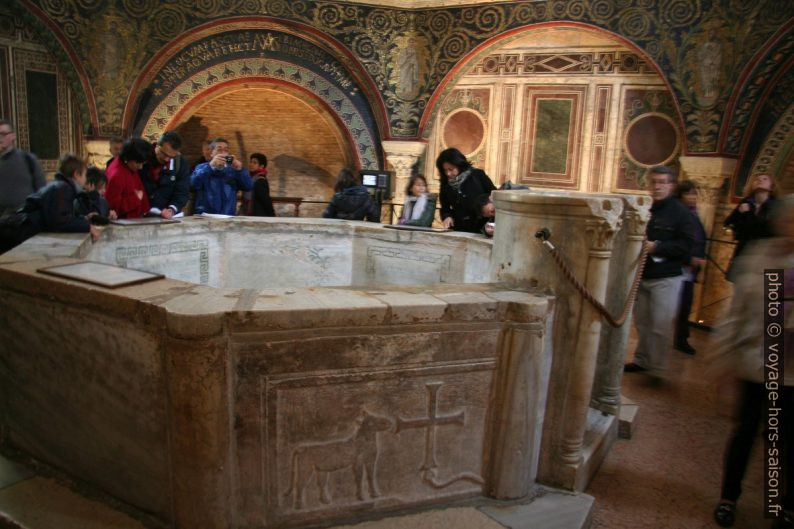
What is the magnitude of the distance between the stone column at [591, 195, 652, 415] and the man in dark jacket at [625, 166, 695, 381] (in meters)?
0.94

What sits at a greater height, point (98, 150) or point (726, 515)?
point (98, 150)

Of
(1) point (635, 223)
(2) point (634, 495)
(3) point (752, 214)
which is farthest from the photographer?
(3) point (752, 214)

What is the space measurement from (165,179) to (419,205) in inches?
81.5

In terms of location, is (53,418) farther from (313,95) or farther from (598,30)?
(598,30)

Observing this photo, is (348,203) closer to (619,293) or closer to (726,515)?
(619,293)

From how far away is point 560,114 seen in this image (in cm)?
999

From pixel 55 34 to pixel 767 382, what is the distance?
8674 millimetres

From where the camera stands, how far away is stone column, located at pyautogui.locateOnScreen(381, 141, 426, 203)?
29.8ft

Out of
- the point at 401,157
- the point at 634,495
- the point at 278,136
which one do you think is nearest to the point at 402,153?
the point at 401,157

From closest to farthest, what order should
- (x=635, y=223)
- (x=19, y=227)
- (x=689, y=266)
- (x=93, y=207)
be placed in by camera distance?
(x=635, y=223), (x=19, y=227), (x=93, y=207), (x=689, y=266)

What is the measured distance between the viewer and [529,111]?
Result: 33.3 ft

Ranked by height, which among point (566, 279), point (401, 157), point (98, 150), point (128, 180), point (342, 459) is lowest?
point (342, 459)

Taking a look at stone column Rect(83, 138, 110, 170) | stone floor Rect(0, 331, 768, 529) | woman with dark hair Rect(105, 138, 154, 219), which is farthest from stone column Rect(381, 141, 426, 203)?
stone floor Rect(0, 331, 768, 529)

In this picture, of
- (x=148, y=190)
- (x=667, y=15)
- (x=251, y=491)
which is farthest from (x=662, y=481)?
(x=667, y=15)
